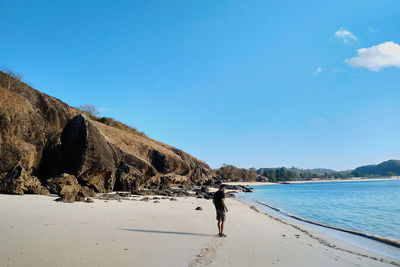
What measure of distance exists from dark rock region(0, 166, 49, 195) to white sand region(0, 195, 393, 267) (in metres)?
4.66

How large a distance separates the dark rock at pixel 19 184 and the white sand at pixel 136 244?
4.66 m

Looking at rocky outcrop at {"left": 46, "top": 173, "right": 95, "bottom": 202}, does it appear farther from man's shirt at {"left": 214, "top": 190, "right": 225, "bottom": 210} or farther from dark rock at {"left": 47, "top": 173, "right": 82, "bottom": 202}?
man's shirt at {"left": 214, "top": 190, "right": 225, "bottom": 210}

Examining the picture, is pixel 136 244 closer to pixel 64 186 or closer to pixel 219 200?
pixel 219 200

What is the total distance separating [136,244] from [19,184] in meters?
12.1

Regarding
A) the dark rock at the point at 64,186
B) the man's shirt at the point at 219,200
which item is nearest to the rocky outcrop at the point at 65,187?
A: the dark rock at the point at 64,186

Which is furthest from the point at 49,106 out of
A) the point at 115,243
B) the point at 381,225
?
the point at 381,225

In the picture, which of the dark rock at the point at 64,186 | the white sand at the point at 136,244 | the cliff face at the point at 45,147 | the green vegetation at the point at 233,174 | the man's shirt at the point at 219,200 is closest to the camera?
the white sand at the point at 136,244

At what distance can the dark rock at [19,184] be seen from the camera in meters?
15.9

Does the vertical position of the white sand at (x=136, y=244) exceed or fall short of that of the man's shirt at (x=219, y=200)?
it falls short

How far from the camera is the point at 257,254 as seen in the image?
7504mm

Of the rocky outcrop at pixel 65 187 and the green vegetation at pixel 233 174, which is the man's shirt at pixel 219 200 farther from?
the green vegetation at pixel 233 174

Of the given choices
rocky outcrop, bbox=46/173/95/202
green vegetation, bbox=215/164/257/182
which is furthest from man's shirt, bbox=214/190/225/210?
green vegetation, bbox=215/164/257/182

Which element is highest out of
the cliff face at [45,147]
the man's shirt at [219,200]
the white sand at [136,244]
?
the cliff face at [45,147]

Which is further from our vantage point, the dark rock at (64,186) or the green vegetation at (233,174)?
the green vegetation at (233,174)
